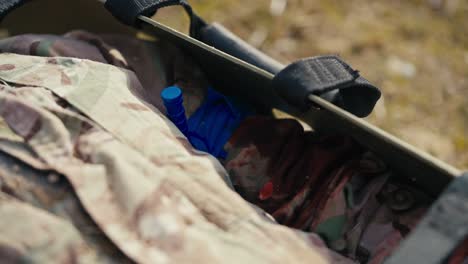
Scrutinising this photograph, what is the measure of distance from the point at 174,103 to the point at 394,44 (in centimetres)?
127

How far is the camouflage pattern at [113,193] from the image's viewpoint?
A: 27.0 inches

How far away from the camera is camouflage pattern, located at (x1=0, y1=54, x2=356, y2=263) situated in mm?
687

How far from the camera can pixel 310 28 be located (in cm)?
206

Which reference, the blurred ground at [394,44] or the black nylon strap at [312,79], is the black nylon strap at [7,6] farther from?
the blurred ground at [394,44]

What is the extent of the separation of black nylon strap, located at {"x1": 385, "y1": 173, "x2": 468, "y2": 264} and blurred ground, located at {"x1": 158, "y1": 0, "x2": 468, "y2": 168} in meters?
1.06

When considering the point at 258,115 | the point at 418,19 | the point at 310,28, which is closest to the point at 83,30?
the point at 258,115

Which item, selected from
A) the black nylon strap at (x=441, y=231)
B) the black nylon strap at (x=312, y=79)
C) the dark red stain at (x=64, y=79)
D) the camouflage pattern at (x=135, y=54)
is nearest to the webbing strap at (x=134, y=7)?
the camouflage pattern at (x=135, y=54)

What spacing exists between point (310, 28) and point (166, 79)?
1.03 m

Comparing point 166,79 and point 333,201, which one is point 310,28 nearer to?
point 166,79

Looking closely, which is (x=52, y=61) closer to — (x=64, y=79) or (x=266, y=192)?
(x=64, y=79)

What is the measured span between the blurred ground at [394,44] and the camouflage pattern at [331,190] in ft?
2.70

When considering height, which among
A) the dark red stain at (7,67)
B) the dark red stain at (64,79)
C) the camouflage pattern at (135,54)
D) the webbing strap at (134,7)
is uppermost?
the webbing strap at (134,7)

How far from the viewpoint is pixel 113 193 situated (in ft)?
2.43

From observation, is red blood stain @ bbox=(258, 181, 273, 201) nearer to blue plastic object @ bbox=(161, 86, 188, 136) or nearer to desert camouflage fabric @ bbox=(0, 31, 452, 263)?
desert camouflage fabric @ bbox=(0, 31, 452, 263)
